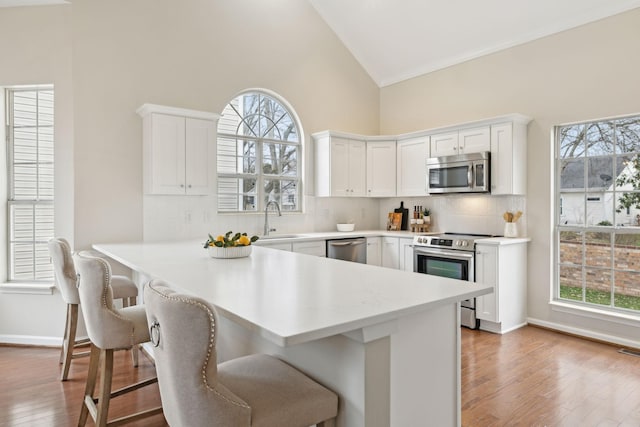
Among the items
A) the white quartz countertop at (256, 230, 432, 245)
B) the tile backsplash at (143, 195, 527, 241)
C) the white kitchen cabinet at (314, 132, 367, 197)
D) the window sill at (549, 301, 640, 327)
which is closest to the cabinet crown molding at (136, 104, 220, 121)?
the tile backsplash at (143, 195, 527, 241)

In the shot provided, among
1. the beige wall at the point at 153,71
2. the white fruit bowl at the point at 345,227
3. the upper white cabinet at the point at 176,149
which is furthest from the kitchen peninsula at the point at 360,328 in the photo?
the white fruit bowl at the point at 345,227

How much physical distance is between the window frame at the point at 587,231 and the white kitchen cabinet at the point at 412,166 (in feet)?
4.73

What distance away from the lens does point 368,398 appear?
1.39 m

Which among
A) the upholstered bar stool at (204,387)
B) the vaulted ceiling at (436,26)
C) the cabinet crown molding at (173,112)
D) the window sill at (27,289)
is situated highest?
the vaulted ceiling at (436,26)

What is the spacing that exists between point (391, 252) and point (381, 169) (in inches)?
46.1

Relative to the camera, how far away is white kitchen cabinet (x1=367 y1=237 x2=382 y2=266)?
17.1ft

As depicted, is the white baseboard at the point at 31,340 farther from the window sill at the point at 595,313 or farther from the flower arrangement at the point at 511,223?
the window sill at the point at 595,313

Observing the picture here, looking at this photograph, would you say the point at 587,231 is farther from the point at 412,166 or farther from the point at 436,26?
→ the point at 436,26

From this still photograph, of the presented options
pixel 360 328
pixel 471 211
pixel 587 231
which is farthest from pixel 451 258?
pixel 360 328

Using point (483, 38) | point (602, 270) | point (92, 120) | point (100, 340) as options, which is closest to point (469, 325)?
point (602, 270)

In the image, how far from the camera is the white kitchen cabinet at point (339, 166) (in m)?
5.29

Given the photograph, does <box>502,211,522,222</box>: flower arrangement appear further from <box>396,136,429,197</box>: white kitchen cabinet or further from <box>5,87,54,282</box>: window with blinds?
<box>5,87,54,282</box>: window with blinds

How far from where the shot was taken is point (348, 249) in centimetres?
497

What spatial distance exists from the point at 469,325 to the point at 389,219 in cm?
201
